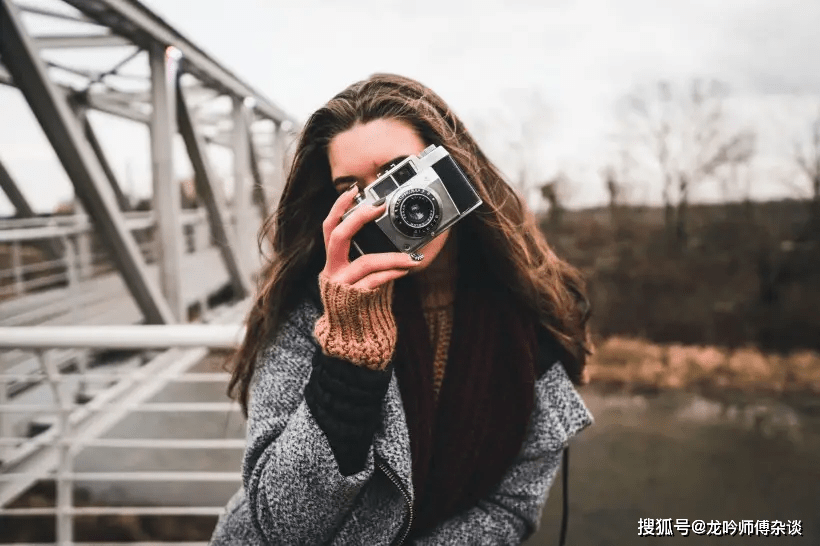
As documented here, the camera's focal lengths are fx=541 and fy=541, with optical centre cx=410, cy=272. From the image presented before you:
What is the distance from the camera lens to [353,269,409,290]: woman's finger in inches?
27.0

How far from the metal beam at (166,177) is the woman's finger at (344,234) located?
3710 millimetres

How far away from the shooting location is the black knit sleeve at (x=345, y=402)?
0.67 meters

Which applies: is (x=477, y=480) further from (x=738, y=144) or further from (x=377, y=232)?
(x=738, y=144)

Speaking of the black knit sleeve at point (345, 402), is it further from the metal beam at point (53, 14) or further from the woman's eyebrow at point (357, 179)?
the metal beam at point (53, 14)

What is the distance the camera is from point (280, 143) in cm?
1032

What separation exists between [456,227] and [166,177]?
→ 3.71 m

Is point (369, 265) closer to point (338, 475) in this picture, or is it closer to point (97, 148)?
point (338, 475)

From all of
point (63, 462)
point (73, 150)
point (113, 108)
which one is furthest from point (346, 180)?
point (113, 108)

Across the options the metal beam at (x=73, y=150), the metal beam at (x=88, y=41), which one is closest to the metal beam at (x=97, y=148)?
the metal beam at (x=88, y=41)

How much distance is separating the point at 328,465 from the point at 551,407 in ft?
1.35

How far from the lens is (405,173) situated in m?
0.75

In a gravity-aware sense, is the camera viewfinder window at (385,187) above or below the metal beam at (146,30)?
below

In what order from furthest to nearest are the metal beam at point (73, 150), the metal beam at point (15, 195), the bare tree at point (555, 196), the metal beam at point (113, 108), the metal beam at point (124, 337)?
the bare tree at point (555, 196), the metal beam at point (113, 108), the metal beam at point (15, 195), the metal beam at point (73, 150), the metal beam at point (124, 337)

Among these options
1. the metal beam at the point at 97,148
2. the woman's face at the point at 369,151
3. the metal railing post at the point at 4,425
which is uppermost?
the metal beam at the point at 97,148
